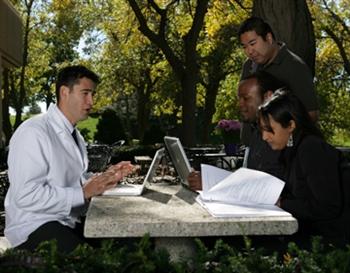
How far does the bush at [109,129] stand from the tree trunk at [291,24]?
90.7ft

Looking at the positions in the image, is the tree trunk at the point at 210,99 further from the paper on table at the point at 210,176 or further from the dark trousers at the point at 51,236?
the dark trousers at the point at 51,236

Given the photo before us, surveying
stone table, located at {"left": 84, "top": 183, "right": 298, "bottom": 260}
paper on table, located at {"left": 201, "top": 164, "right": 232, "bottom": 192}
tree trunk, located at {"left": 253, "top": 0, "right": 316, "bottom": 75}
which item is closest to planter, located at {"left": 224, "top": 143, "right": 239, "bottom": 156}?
tree trunk, located at {"left": 253, "top": 0, "right": 316, "bottom": 75}

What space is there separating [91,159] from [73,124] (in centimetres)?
1041

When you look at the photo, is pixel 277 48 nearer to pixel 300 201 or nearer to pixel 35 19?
pixel 300 201

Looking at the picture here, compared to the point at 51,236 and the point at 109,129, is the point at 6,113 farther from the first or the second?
the point at 51,236

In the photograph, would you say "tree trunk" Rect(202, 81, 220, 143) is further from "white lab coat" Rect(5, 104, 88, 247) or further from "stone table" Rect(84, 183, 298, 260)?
"stone table" Rect(84, 183, 298, 260)

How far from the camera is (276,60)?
493cm

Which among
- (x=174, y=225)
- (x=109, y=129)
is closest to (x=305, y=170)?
(x=174, y=225)

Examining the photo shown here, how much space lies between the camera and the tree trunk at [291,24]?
25.3 feet

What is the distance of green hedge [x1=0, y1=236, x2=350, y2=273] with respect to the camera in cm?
214

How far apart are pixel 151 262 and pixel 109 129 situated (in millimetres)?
33774

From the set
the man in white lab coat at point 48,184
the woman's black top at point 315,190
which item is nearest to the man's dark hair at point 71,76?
the man in white lab coat at point 48,184

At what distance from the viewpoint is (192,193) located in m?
3.89

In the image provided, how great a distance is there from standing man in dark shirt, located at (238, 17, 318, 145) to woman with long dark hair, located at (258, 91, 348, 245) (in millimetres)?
1317
